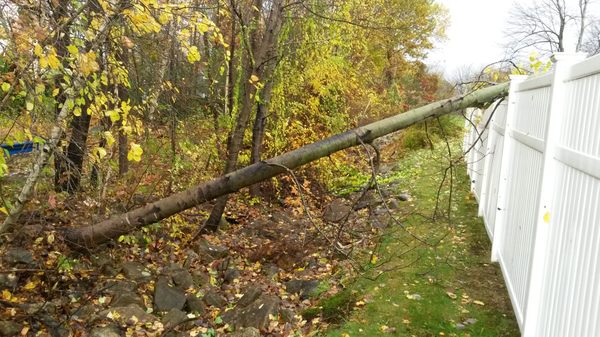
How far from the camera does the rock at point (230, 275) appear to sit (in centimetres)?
549

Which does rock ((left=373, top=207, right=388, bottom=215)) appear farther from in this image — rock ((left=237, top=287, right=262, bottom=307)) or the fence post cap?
the fence post cap

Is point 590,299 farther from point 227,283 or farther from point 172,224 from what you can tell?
point 172,224

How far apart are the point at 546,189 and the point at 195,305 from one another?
3585mm

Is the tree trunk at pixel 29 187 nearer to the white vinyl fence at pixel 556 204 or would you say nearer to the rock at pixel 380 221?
the white vinyl fence at pixel 556 204

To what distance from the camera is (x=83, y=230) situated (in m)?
4.82

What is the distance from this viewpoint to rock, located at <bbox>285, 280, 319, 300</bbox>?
4918mm

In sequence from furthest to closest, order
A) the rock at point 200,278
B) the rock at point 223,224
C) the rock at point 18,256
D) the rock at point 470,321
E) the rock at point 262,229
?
the rock at point 223,224 < the rock at point 262,229 < the rock at point 200,278 < the rock at point 18,256 < the rock at point 470,321

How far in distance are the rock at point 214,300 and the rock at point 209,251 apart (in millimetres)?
1140

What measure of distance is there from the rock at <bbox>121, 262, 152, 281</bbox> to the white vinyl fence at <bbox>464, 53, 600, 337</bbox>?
13.0 ft

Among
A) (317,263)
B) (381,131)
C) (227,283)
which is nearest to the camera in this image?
(381,131)

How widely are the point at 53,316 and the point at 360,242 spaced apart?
12.9 feet

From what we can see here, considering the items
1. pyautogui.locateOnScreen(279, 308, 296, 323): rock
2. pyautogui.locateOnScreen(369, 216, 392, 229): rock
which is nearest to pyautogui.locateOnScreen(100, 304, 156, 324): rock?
pyautogui.locateOnScreen(279, 308, 296, 323): rock

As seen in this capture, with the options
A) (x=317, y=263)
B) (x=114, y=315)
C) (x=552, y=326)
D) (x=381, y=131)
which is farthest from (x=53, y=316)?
(x=552, y=326)

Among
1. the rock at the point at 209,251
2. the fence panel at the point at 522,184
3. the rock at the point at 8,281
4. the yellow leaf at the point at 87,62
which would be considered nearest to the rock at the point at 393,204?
the rock at the point at 209,251
